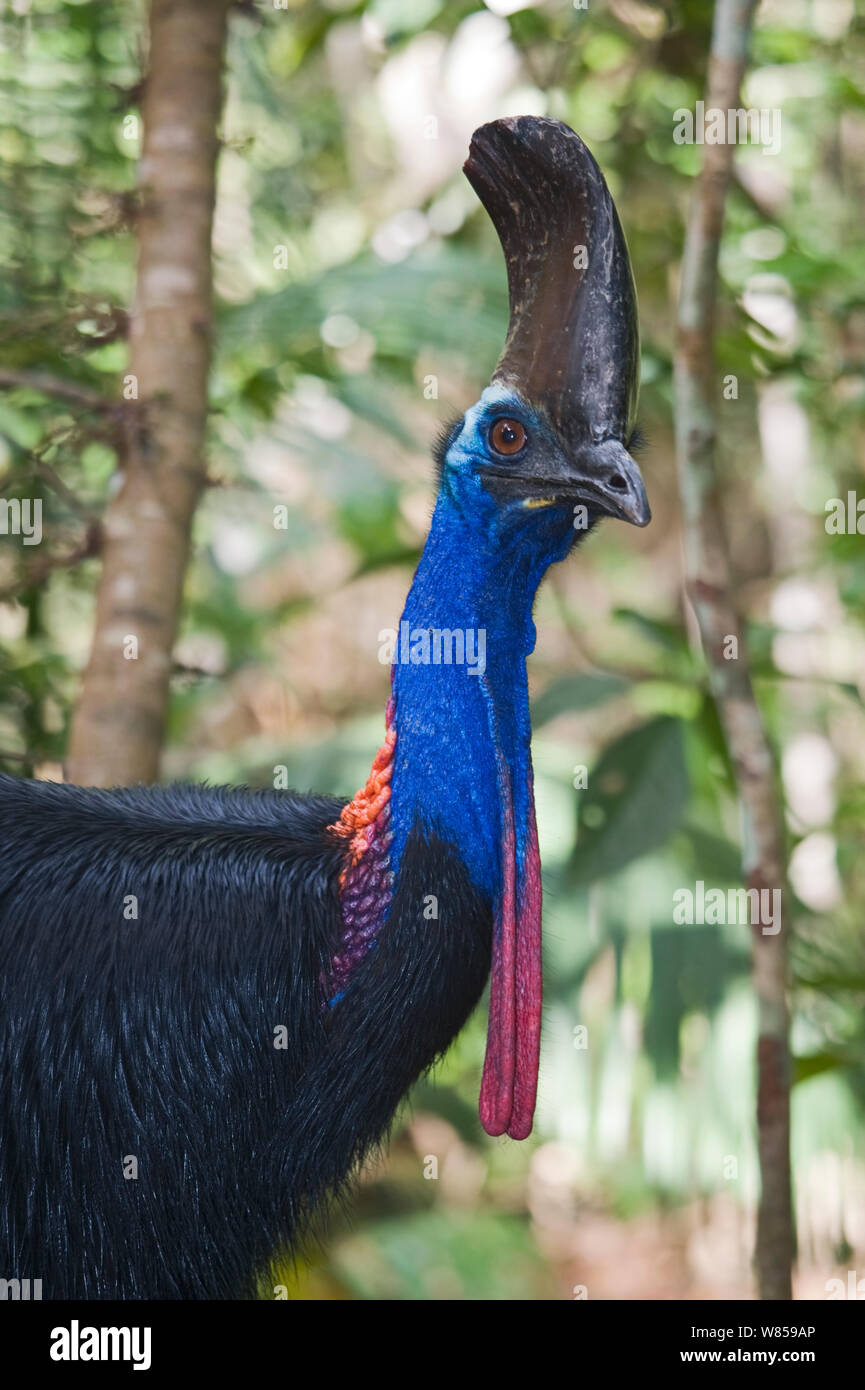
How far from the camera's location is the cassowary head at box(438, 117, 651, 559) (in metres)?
1.58

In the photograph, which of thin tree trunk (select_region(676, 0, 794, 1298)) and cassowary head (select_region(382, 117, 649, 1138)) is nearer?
cassowary head (select_region(382, 117, 649, 1138))

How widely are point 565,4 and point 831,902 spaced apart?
2.55m

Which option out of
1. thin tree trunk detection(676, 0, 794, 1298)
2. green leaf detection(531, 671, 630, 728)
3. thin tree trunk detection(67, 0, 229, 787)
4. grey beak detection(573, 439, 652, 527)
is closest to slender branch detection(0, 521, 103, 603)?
thin tree trunk detection(67, 0, 229, 787)

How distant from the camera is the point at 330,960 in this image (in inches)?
65.4

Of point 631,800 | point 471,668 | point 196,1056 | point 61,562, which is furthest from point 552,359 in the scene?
point 631,800

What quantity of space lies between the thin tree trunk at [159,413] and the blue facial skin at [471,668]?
0.76 meters

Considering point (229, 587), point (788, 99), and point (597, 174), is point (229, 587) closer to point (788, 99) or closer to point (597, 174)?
point (788, 99)

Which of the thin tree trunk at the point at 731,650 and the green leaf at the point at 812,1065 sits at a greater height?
the thin tree trunk at the point at 731,650

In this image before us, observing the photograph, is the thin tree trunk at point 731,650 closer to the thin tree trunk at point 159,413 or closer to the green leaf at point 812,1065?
the green leaf at point 812,1065

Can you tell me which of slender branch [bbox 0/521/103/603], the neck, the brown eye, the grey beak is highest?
slender branch [bbox 0/521/103/603]

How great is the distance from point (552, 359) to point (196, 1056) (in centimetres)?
82

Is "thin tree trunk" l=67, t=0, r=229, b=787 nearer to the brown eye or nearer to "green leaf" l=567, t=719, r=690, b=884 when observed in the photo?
"green leaf" l=567, t=719, r=690, b=884

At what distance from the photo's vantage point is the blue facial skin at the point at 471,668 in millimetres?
1640

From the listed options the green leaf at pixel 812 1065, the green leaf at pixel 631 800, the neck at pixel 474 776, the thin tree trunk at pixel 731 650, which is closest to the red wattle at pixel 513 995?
the neck at pixel 474 776
